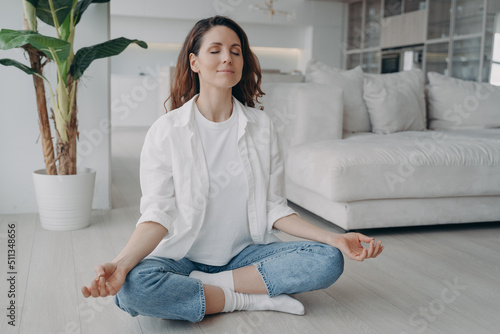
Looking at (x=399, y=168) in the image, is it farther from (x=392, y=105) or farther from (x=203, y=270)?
(x=203, y=270)

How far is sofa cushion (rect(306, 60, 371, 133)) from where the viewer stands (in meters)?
3.28

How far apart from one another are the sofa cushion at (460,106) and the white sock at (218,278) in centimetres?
253

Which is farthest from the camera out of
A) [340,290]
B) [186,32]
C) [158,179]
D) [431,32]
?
[186,32]

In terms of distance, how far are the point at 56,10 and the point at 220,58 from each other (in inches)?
47.6

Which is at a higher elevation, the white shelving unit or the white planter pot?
the white shelving unit

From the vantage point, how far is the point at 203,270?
161 cm

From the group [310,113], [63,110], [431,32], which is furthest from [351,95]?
[431,32]

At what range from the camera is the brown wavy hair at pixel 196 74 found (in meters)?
1.54

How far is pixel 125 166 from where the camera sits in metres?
4.50

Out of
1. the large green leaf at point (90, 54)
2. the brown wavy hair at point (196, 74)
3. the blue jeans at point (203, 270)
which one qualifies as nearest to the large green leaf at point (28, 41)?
the large green leaf at point (90, 54)

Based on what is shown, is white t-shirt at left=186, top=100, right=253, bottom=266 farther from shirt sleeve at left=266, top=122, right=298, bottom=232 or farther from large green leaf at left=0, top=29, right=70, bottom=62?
large green leaf at left=0, top=29, right=70, bottom=62

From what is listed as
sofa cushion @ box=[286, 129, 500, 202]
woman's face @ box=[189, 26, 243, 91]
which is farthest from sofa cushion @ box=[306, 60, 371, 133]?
woman's face @ box=[189, 26, 243, 91]

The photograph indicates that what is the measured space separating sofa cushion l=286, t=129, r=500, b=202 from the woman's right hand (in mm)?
1320

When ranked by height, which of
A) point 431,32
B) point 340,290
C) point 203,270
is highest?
point 431,32
